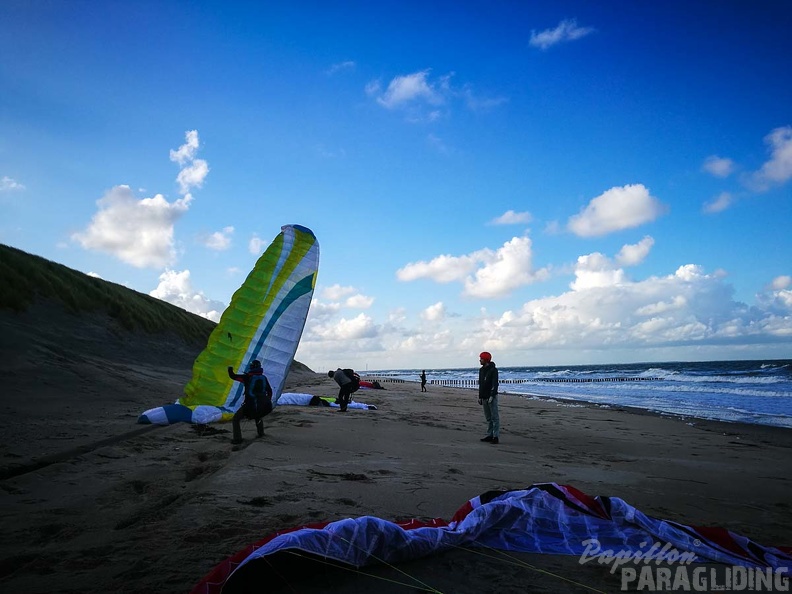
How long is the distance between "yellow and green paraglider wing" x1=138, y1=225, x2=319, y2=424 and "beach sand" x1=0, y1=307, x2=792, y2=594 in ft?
2.69

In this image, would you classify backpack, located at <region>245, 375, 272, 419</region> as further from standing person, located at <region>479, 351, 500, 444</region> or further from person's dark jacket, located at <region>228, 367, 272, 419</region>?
standing person, located at <region>479, 351, 500, 444</region>

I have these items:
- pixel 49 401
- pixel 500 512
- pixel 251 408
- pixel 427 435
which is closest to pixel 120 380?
pixel 49 401

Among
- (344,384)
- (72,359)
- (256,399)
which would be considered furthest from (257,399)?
(72,359)

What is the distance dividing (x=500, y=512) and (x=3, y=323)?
527 inches

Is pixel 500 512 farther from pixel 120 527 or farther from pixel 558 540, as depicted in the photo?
pixel 120 527

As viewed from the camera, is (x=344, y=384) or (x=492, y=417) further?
(x=344, y=384)

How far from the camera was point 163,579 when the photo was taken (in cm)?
256

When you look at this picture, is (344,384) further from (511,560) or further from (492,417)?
(511,560)

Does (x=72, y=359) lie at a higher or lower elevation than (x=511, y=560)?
higher

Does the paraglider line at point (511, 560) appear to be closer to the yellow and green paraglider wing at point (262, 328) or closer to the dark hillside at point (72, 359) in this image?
the dark hillside at point (72, 359)

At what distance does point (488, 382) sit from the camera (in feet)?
28.5

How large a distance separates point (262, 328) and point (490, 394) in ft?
16.2

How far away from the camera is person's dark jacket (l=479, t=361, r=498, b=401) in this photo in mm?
8669

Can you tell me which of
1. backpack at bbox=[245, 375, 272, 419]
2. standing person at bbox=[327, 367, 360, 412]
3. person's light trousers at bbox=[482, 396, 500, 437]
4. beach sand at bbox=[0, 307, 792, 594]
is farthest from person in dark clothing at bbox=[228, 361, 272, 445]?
standing person at bbox=[327, 367, 360, 412]
